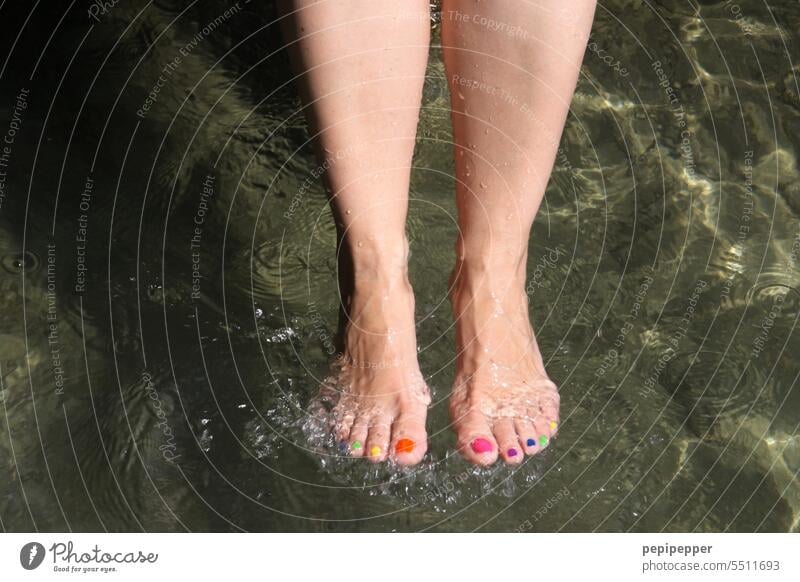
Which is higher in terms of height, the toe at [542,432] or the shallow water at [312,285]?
the shallow water at [312,285]

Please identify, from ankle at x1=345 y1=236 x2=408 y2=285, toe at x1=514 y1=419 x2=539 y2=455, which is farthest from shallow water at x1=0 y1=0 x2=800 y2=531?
ankle at x1=345 y1=236 x2=408 y2=285

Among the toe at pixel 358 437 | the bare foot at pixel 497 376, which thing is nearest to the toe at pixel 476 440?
the bare foot at pixel 497 376

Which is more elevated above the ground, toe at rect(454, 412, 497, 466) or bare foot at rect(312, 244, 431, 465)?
bare foot at rect(312, 244, 431, 465)

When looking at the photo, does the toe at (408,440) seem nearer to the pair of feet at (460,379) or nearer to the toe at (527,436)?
the pair of feet at (460,379)

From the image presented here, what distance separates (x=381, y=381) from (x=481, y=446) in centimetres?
14

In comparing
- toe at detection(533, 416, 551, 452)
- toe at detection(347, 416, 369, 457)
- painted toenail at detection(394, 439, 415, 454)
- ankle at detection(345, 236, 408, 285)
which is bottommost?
toe at detection(533, 416, 551, 452)

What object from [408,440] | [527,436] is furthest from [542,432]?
[408,440]

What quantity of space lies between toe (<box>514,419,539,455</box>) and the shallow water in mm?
25

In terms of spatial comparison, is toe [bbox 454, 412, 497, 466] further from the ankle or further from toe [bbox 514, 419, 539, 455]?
the ankle

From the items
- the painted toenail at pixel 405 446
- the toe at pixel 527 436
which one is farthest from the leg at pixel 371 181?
the toe at pixel 527 436

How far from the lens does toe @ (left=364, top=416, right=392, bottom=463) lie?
0.95 meters

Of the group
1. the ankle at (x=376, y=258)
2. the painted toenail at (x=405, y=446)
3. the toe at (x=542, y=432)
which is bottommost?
the toe at (x=542, y=432)

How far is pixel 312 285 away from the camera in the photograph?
1.13m

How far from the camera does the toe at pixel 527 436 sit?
96 centimetres
